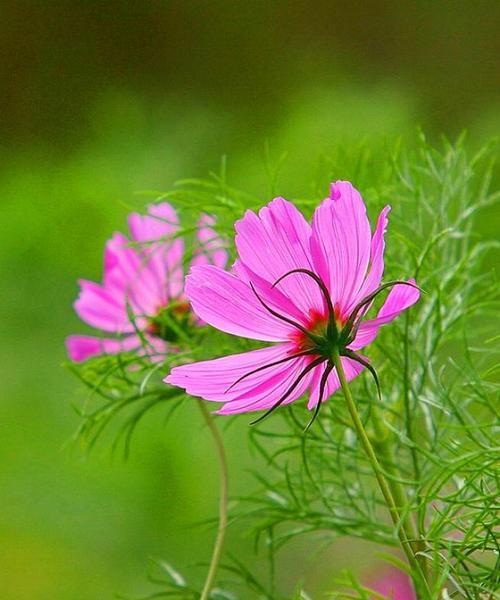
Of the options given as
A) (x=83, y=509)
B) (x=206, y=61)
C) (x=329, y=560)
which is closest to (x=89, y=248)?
(x=83, y=509)

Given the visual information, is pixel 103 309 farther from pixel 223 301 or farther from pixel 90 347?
pixel 223 301

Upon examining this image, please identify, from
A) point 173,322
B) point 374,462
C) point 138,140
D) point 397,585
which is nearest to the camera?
point 374,462

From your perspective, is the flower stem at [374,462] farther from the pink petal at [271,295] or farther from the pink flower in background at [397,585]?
the pink flower in background at [397,585]

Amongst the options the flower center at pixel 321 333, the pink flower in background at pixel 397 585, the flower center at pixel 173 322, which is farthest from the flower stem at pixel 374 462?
the pink flower in background at pixel 397 585

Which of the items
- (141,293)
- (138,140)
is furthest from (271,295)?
(138,140)

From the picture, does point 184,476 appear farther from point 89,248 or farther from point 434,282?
point 434,282

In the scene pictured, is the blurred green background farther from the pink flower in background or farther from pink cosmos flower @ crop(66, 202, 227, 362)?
the pink flower in background

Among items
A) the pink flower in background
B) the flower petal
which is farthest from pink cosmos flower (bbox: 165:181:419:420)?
the pink flower in background
